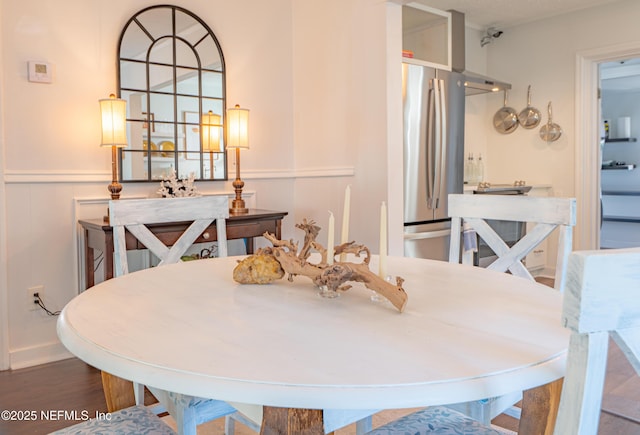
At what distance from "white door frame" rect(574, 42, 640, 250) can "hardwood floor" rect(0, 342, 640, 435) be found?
6.67 feet

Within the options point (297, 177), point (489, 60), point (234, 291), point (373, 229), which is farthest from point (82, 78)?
point (489, 60)

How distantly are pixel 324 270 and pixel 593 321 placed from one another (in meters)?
0.61

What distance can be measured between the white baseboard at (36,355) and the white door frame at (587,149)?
417 cm

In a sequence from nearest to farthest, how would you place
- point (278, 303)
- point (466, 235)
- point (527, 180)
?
point (278, 303) → point (466, 235) → point (527, 180)

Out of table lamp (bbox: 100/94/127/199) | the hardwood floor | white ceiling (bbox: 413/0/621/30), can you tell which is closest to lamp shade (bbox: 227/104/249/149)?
table lamp (bbox: 100/94/127/199)

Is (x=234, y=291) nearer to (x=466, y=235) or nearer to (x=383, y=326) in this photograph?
(x=383, y=326)

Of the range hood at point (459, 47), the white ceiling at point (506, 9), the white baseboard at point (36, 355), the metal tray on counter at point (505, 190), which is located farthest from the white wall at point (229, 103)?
the metal tray on counter at point (505, 190)

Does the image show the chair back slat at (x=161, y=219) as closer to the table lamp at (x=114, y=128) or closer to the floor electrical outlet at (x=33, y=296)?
the table lamp at (x=114, y=128)

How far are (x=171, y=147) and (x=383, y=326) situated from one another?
2.55 m

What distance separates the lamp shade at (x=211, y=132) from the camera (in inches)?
131

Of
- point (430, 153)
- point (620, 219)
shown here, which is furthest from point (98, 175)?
point (620, 219)

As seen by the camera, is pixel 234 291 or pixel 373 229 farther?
pixel 373 229

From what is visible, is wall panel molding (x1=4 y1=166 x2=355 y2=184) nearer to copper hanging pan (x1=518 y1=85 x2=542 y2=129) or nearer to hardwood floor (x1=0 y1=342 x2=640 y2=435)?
hardwood floor (x1=0 y1=342 x2=640 y2=435)

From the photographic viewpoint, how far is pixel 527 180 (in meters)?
5.02
